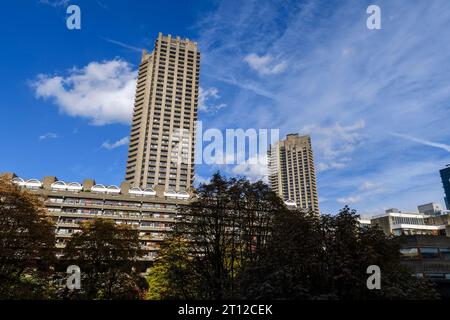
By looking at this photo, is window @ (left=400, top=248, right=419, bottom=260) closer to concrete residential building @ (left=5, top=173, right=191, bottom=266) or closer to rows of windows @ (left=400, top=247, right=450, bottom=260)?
rows of windows @ (left=400, top=247, right=450, bottom=260)

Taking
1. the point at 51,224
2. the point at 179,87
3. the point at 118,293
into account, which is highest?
the point at 179,87

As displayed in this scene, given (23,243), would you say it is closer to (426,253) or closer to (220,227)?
(220,227)

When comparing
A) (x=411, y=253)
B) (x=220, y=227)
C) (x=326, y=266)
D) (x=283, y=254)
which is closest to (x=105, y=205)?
(x=220, y=227)

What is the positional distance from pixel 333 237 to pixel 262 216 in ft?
44.8

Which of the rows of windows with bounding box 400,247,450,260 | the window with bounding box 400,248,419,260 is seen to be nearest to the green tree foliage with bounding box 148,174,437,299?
the window with bounding box 400,248,419,260

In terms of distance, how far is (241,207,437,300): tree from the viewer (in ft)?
56.5

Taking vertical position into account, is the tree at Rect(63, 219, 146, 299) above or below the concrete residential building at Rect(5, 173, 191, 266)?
below

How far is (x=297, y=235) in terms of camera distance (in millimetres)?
20547

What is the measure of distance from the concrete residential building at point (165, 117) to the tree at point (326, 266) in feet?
434

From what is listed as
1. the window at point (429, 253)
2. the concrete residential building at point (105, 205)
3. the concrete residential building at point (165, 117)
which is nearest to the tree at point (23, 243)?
the concrete residential building at point (105, 205)

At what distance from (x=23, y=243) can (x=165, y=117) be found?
465ft

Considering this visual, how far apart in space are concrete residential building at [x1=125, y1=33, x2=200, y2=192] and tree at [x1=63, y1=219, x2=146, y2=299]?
11071 centimetres

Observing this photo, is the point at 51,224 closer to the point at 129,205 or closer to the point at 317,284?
the point at 317,284
